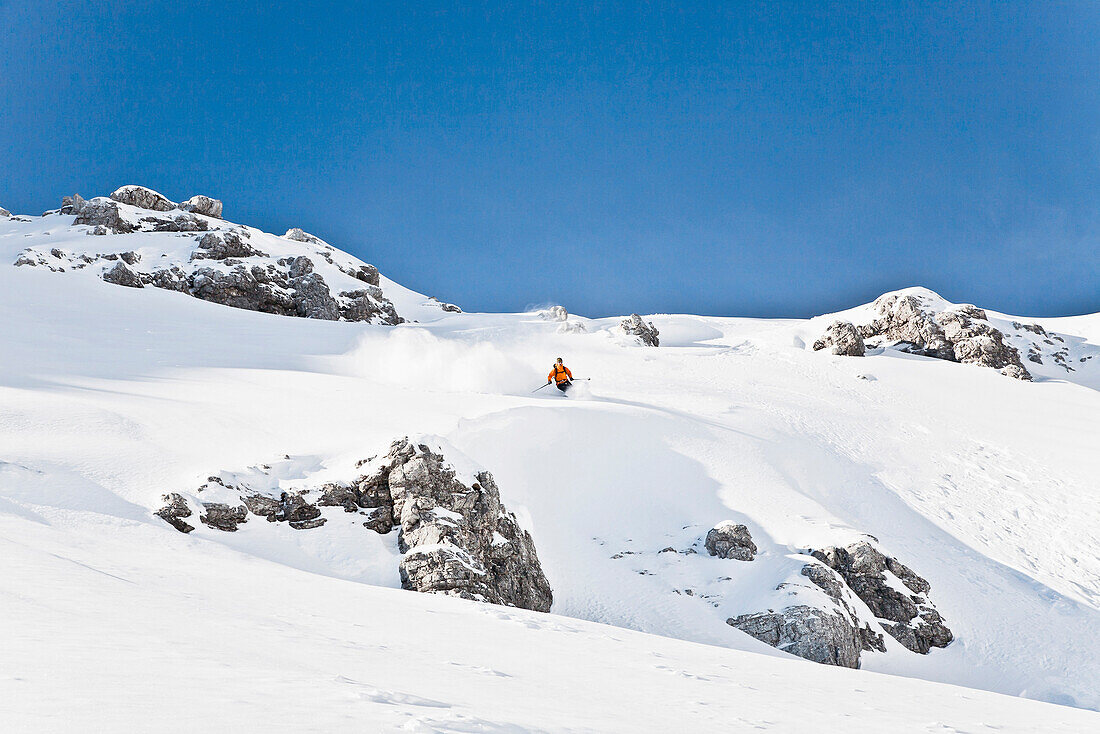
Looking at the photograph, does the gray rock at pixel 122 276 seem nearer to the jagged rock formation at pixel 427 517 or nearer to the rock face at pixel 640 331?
the rock face at pixel 640 331

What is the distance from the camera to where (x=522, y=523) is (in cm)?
1623

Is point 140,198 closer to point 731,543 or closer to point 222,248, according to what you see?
point 222,248

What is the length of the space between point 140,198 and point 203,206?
17.6 feet

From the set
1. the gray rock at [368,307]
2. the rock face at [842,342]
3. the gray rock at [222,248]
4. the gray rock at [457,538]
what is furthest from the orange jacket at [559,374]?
the gray rock at [222,248]

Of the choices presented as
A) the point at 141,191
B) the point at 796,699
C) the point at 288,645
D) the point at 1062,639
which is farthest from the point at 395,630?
the point at 141,191

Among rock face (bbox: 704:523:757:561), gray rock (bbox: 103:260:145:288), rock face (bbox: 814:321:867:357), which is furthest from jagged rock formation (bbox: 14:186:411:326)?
rock face (bbox: 704:523:757:561)

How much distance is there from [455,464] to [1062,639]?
14.7 meters

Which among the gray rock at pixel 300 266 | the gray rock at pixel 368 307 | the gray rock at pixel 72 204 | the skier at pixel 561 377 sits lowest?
the skier at pixel 561 377

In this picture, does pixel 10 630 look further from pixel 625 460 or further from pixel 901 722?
pixel 625 460

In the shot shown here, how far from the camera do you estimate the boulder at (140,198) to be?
58.1 metres

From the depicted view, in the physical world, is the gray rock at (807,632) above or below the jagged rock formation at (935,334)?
below

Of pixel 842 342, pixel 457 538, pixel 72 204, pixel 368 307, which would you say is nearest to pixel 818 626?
pixel 457 538

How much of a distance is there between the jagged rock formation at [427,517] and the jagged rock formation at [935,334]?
33.4 metres

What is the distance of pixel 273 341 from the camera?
29.0 m
